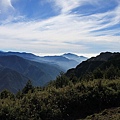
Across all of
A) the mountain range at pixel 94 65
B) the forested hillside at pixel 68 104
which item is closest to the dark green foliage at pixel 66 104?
the forested hillside at pixel 68 104

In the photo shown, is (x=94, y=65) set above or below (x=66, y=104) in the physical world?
above

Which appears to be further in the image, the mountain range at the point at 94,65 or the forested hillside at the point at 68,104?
the mountain range at the point at 94,65

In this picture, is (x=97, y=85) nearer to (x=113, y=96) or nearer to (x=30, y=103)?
(x=113, y=96)

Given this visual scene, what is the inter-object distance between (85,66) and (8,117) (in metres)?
104

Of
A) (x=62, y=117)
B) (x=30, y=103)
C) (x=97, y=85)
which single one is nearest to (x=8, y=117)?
(x=30, y=103)

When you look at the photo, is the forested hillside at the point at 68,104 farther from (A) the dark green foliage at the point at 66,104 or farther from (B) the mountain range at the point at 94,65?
(B) the mountain range at the point at 94,65

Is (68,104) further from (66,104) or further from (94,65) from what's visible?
(94,65)

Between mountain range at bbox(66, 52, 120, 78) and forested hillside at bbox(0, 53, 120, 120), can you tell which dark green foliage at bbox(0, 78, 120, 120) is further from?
mountain range at bbox(66, 52, 120, 78)

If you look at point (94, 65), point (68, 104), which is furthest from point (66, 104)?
point (94, 65)

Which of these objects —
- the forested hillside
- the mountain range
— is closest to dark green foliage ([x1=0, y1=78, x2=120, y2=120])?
the forested hillside

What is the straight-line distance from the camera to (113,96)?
53.1 feet

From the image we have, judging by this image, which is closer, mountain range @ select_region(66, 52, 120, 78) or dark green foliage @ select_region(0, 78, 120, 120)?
dark green foliage @ select_region(0, 78, 120, 120)

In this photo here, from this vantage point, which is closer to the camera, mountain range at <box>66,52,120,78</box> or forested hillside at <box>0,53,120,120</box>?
forested hillside at <box>0,53,120,120</box>

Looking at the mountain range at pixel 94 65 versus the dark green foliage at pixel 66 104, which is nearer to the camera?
the dark green foliage at pixel 66 104
